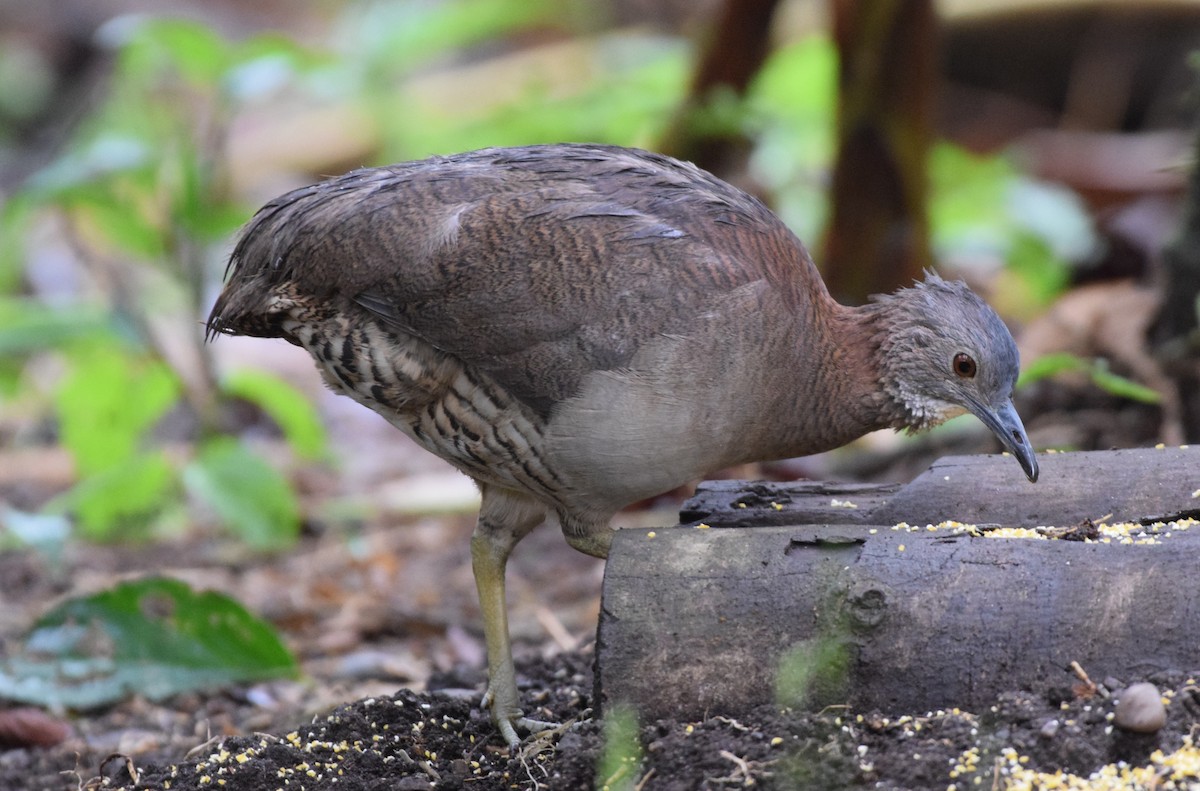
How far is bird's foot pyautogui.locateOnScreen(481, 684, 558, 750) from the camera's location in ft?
12.6

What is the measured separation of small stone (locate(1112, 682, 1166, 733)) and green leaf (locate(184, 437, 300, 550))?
435 cm

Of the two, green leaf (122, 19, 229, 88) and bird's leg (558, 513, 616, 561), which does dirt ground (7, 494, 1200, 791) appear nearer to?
bird's leg (558, 513, 616, 561)

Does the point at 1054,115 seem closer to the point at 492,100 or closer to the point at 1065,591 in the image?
the point at 492,100

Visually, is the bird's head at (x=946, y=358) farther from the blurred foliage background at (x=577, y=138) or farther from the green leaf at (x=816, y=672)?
the green leaf at (x=816, y=672)

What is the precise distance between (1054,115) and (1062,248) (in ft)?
13.9

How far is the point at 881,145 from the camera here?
6785 millimetres

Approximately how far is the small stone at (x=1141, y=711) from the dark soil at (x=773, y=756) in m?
0.03

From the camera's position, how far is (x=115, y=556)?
22.1 ft

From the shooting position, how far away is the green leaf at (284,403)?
22.3 ft

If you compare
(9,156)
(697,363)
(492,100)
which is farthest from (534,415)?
(9,156)

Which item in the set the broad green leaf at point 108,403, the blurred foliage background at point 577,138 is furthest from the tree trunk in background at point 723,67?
the broad green leaf at point 108,403

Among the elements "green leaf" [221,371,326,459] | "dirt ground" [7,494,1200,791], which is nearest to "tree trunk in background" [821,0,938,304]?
"dirt ground" [7,494,1200,791]

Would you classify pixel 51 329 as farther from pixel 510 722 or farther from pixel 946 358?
pixel 946 358

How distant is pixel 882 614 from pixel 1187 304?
10.2 feet
